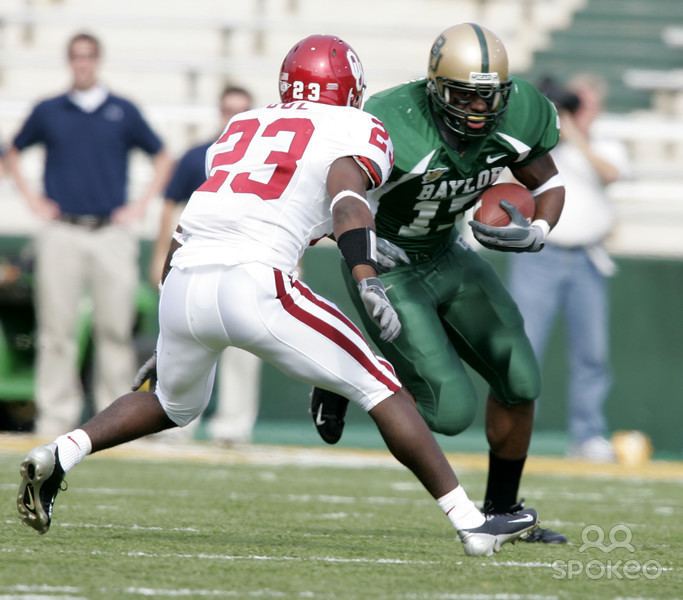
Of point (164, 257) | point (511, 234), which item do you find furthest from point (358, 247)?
point (164, 257)

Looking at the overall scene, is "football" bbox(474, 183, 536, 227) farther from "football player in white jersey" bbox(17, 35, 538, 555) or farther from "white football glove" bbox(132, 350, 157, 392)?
"white football glove" bbox(132, 350, 157, 392)

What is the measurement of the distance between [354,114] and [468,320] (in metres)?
0.96

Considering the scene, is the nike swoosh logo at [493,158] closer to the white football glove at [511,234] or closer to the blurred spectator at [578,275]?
the white football glove at [511,234]

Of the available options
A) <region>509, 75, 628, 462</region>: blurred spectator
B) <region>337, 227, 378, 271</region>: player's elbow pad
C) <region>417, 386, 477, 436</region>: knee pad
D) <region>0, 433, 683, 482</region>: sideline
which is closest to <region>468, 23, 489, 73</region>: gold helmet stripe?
<region>337, 227, 378, 271</region>: player's elbow pad

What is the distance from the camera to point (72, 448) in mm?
4348

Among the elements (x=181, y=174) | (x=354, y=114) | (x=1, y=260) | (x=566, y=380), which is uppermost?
(x=354, y=114)

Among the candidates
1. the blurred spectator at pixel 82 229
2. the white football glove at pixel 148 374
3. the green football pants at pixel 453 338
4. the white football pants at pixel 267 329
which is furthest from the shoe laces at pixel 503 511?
the blurred spectator at pixel 82 229

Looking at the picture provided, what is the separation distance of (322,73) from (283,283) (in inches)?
26.4

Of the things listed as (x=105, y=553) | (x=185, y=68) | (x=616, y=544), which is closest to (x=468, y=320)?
(x=616, y=544)

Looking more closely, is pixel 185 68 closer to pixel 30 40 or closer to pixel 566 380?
pixel 30 40

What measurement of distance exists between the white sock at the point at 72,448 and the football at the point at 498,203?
1.38 m

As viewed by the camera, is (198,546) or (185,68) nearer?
(198,546)

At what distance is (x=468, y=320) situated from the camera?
16.2 ft

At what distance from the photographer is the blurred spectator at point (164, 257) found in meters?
8.27
